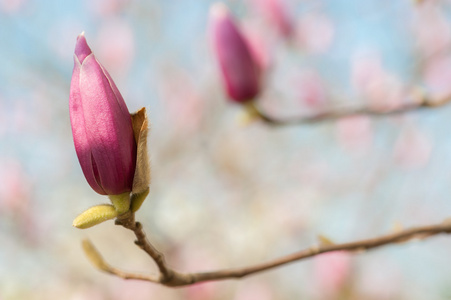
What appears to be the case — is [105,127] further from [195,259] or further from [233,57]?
[195,259]

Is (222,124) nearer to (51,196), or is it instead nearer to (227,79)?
(51,196)

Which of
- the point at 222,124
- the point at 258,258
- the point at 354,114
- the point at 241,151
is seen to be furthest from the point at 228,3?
the point at 354,114

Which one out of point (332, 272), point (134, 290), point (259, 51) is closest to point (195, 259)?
point (134, 290)

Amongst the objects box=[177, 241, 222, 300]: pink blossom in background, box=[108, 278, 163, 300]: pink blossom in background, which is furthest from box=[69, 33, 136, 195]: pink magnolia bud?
box=[108, 278, 163, 300]: pink blossom in background

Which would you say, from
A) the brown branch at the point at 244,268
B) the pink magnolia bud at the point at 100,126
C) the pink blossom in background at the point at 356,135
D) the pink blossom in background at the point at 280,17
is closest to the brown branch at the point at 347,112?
the brown branch at the point at 244,268

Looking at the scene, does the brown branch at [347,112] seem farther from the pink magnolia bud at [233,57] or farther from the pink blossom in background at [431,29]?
the pink blossom in background at [431,29]

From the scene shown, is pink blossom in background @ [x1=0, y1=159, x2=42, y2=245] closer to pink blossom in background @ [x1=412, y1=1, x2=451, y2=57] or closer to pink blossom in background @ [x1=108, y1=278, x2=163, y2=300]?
pink blossom in background @ [x1=108, y1=278, x2=163, y2=300]
